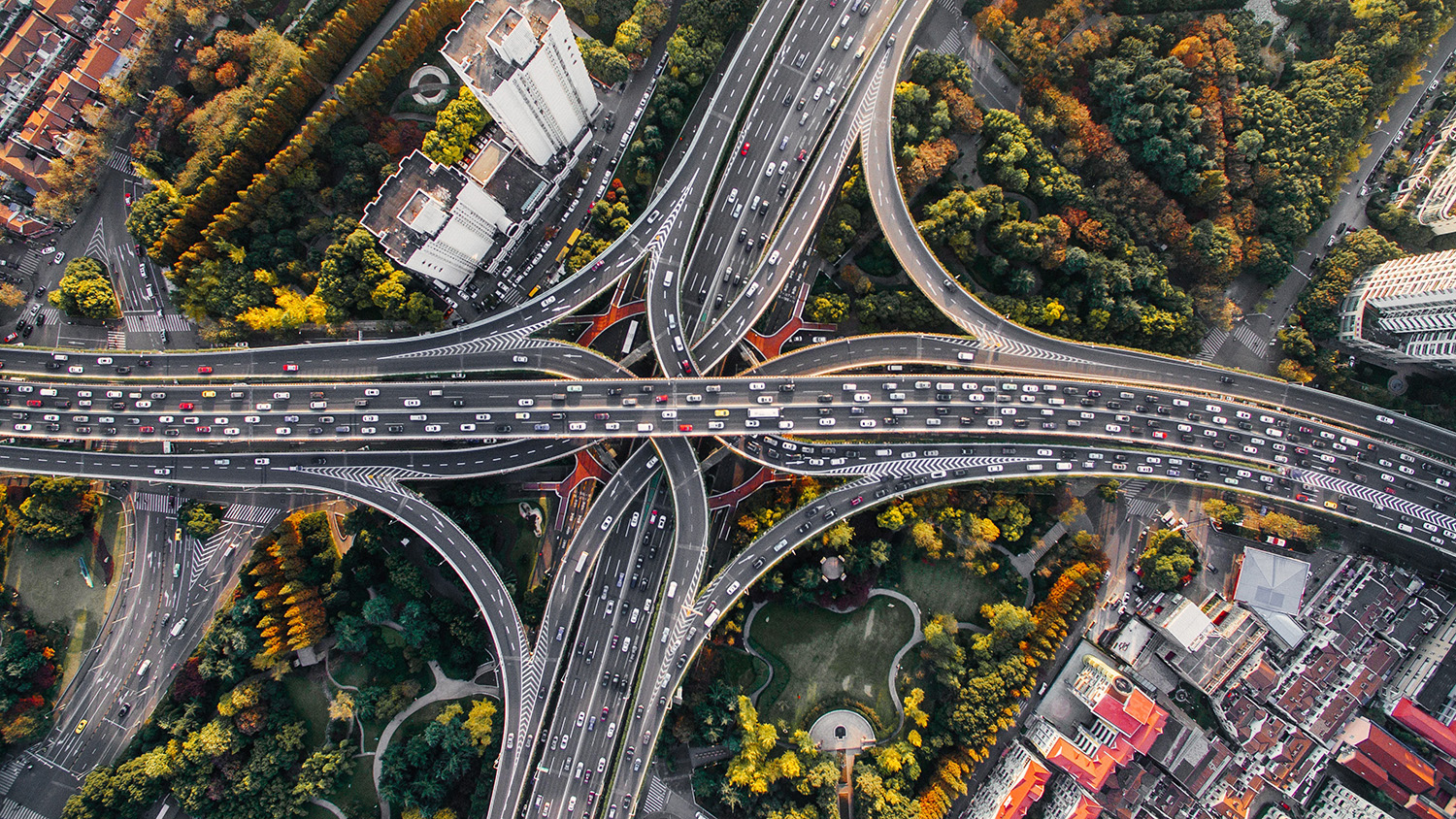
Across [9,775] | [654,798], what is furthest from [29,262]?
[654,798]

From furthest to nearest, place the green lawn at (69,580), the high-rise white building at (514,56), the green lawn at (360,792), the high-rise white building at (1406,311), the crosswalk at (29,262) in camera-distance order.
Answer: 1. the crosswalk at (29,262)
2. the green lawn at (360,792)
3. the green lawn at (69,580)
4. the high-rise white building at (1406,311)
5. the high-rise white building at (514,56)

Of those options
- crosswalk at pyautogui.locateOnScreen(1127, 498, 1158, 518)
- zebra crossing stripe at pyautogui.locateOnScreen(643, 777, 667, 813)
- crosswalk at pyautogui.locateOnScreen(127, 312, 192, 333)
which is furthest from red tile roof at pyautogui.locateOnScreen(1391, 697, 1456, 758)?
crosswalk at pyautogui.locateOnScreen(127, 312, 192, 333)

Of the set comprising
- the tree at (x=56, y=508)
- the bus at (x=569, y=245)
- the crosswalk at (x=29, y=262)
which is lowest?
the tree at (x=56, y=508)

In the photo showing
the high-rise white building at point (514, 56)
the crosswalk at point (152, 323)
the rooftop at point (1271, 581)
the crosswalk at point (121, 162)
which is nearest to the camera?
the high-rise white building at point (514, 56)

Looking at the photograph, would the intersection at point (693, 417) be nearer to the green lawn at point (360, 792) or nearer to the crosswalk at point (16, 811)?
the green lawn at point (360, 792)

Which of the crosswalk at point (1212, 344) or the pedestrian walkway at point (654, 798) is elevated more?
the crosswalk at point (1212, 344)

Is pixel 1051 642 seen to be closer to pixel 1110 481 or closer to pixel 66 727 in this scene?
pixel 1110 481

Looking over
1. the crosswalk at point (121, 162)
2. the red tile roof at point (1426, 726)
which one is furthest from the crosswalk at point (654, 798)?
the crosswalk at point (121, 162)
